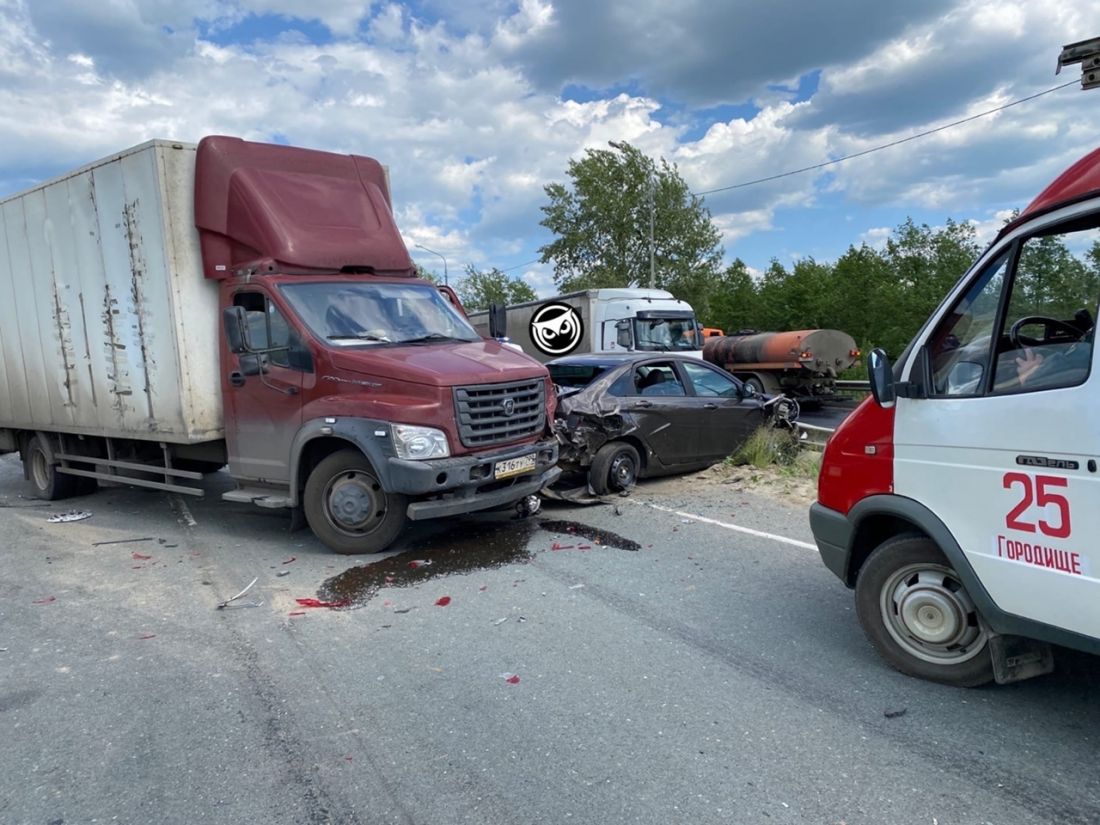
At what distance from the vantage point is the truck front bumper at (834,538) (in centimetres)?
406

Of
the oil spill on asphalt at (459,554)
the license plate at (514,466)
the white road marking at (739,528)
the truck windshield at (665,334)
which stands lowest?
the white road marking at (739,528)

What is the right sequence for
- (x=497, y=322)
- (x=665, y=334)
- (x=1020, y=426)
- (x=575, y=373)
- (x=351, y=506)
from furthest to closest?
1. (x=665, y=334)
2. (x=575, y=373)
3. (x=497, y=322)
4. (x=351, y=506)
5. (x=1020, y=426)

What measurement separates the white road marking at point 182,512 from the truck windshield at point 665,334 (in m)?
10.6

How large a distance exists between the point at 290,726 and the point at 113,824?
32.7 inches

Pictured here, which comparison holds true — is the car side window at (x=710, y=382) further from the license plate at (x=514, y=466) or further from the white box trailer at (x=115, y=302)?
the white box trailer at (x=115, y=302)

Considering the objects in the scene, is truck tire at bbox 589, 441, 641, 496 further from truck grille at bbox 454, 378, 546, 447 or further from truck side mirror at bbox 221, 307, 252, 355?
truck side mirror at bbox 221, 307, 252, 355

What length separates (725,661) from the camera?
4148mm

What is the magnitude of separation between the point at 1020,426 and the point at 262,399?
5795 millimetres

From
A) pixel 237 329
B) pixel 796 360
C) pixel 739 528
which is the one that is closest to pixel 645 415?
pixel 739 528

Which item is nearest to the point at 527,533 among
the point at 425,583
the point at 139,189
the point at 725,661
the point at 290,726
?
Answer: the point at 425,583

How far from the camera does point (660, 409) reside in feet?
28.5

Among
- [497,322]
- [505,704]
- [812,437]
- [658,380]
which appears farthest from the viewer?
[812,437]

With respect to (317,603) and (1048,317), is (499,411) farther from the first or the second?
(1048,317)

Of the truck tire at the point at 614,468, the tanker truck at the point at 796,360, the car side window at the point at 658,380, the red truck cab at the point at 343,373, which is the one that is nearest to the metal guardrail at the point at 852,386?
the tanker truck at the point at 796,360
